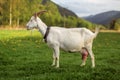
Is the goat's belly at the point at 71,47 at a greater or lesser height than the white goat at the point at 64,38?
lesser

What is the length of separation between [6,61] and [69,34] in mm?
4578

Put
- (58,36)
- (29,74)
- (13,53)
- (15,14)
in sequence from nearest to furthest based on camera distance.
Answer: (29,74)
(58,36)
(13,53)
(15,14)

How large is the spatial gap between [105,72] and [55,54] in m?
2.78

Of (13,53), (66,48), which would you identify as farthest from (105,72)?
(13,53)

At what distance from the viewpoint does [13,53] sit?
23578 mm

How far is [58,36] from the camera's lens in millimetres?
16297

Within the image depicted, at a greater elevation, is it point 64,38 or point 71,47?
point 64,38

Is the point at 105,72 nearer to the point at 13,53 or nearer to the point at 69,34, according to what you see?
the point at 69,34

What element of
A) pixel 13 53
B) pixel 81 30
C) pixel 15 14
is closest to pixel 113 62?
pixel 81 30

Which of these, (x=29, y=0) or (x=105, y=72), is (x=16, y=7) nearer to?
(x=29, y=0)

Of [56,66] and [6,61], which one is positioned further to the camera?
[6,61]

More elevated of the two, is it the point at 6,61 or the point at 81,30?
the point at 81,30

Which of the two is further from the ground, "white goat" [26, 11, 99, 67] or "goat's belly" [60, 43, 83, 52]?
"white goat" [26, 11, 99, 67]

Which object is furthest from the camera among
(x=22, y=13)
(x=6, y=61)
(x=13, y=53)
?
(x=22, y=13)
